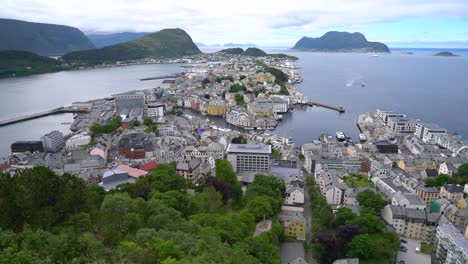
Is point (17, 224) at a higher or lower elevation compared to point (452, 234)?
higher

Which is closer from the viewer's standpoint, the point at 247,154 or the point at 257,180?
the point at 257,180

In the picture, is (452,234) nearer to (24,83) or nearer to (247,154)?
(247,154)

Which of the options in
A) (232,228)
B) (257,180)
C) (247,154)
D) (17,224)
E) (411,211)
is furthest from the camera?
(247,154)

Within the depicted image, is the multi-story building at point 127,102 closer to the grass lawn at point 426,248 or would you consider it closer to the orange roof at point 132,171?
the orange roof at point 132,171

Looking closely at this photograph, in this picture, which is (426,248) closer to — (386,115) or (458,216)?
(458,216)

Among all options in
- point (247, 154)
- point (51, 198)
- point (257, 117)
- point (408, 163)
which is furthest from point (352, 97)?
point (51, 198)

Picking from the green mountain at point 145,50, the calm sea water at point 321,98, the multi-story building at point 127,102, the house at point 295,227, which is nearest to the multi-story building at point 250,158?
the house at point 295,227

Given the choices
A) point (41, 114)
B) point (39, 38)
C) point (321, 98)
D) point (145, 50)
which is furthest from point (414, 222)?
point (39, 38)
